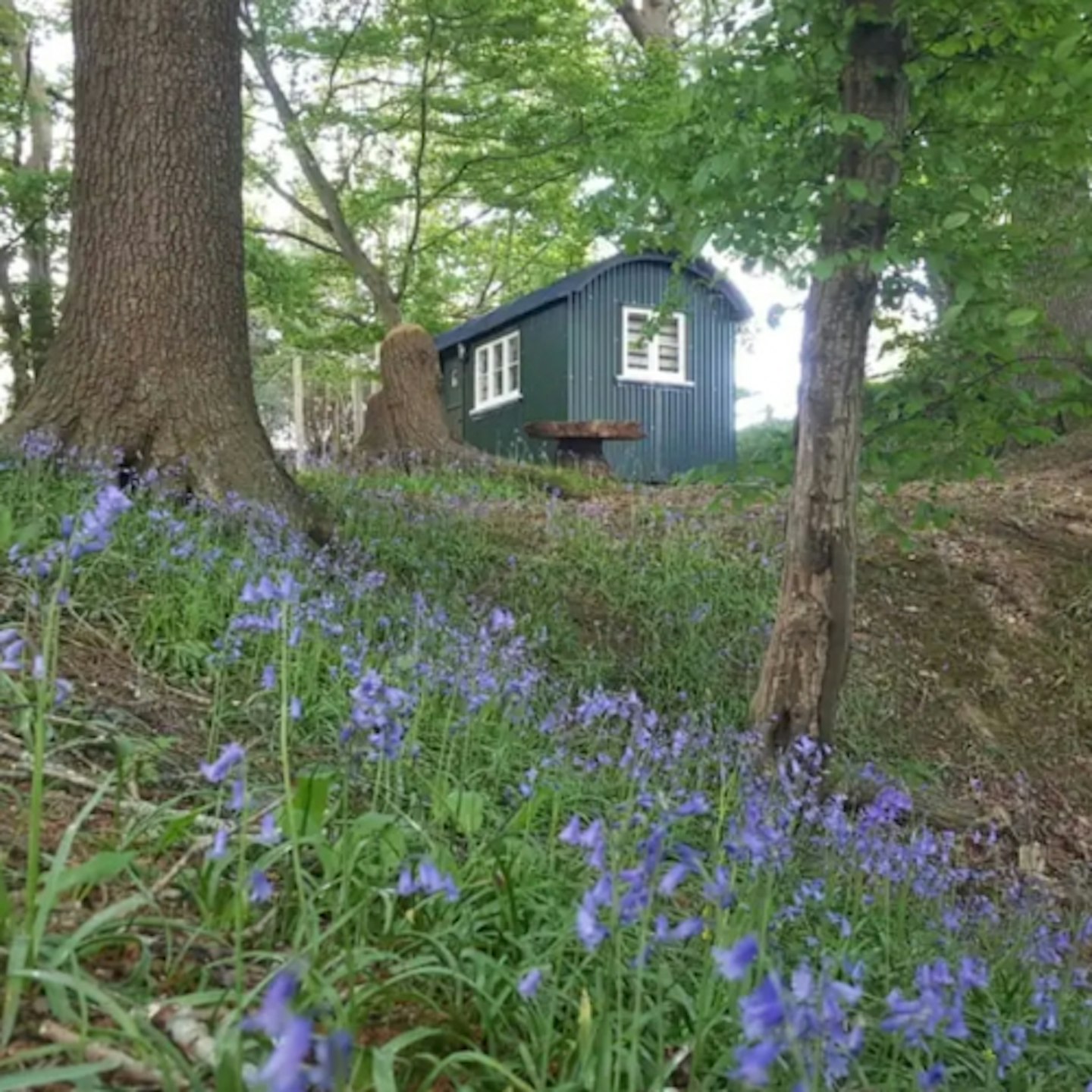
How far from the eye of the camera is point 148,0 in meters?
4.85

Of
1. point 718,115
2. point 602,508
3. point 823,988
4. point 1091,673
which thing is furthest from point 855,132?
point 602,508

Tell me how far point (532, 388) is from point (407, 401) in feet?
20.6

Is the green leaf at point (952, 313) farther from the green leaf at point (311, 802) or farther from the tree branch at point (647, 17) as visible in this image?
the tree branch at point (647, 17)

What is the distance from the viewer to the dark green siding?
675 inches

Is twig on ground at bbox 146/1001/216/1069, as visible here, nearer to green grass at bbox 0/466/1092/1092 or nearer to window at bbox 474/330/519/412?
green grass at bbox 0/466/1092/1092

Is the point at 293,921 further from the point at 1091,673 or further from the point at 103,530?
the point at 1091,673

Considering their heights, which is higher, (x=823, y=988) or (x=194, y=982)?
(x=823, y=988)

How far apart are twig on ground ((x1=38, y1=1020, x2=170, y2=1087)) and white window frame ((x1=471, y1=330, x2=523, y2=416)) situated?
17498 mm

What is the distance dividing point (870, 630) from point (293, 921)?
4.69 meters

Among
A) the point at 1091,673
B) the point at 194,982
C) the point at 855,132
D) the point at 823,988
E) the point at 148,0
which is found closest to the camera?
the point at 823,988

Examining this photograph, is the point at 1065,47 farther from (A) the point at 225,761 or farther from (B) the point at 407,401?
(B) the point at 407,401

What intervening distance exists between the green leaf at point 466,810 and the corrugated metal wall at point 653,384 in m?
14.4

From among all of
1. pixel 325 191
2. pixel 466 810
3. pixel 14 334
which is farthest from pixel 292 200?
pixel 466 810

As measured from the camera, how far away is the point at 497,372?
19797 millimetres
